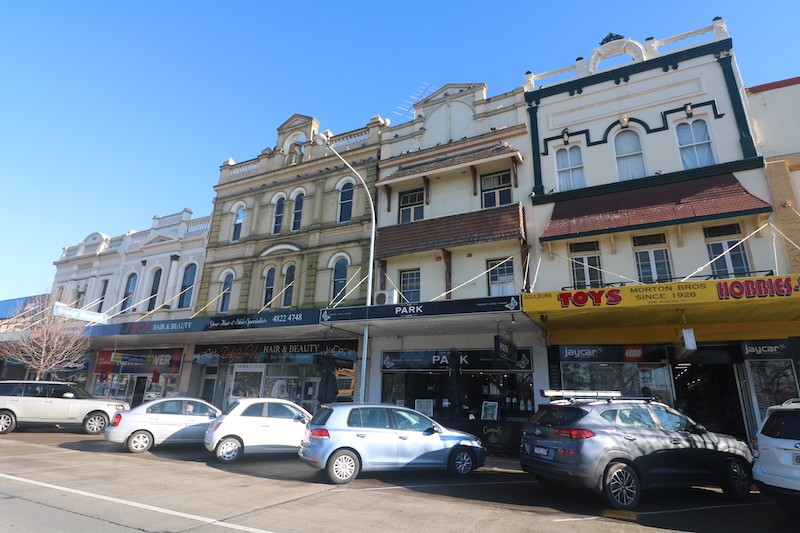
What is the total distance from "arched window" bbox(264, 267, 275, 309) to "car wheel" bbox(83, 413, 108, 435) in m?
7.50

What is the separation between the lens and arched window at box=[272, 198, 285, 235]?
22.2 metres

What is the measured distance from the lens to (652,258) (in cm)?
1398

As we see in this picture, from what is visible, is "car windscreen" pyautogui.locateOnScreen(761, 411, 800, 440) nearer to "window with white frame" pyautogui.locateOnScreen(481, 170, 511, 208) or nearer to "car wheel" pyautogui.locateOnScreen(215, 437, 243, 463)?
"car wheel" pyautogui.locateOnScreen(215, 437, 243, 463)

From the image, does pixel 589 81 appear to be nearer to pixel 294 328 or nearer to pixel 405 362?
pixel 405 362

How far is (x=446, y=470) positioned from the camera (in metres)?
9.57

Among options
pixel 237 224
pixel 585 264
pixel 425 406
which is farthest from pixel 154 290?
pixel 585 264

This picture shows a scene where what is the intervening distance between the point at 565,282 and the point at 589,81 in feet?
26.1

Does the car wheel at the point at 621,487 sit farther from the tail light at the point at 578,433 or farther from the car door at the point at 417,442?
the car door at the point at 417,442

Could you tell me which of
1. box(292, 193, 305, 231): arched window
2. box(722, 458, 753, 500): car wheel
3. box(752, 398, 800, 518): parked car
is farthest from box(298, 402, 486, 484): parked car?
box(292, 193, 305, 231): arched window

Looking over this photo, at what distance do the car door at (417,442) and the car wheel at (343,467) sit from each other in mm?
919

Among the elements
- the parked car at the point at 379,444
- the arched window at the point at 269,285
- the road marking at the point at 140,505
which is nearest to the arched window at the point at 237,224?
the arched window at the point at 269,285

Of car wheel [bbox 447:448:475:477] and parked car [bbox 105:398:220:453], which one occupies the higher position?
parked car [bbox 105:398:220:453]

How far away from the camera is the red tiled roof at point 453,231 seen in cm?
Answer: 1546

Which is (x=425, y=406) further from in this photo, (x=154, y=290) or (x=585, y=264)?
(x=154, y=290)
